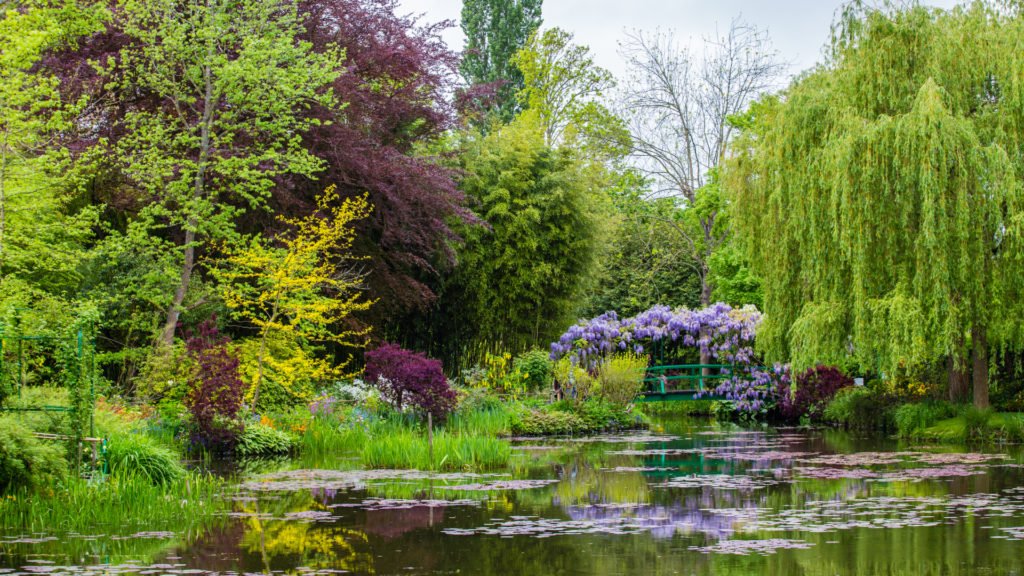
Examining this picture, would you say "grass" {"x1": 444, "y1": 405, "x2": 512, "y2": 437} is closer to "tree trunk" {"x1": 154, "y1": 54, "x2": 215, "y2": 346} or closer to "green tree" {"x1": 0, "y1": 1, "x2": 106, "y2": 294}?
"tree trunk" {"x1": 154, "y1": 54, "x2": 215, "y2": 346}

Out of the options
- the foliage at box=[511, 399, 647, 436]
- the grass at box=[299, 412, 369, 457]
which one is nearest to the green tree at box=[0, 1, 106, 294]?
the grass at box=[299, 412, 369, 457]

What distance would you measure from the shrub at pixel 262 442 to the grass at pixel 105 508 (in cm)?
548

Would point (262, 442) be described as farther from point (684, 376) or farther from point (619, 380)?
point (684, 376)

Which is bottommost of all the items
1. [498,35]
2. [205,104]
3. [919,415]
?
[919,415]

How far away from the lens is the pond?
7.14 m

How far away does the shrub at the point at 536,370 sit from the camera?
2277 cm

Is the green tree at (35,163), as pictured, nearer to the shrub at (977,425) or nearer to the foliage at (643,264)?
the shrub at (977,425)

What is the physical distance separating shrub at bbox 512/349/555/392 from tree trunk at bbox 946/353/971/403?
26.6 ft

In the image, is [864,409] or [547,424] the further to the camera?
[864,409]

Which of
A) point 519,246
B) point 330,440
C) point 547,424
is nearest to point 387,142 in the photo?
point 519,246

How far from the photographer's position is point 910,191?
16.4 m

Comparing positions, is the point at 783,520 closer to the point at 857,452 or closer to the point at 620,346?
the point at 857,452

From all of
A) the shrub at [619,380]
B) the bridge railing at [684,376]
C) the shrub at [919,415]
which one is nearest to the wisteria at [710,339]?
the bridge railing at [684,376]

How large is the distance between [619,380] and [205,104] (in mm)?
10238
